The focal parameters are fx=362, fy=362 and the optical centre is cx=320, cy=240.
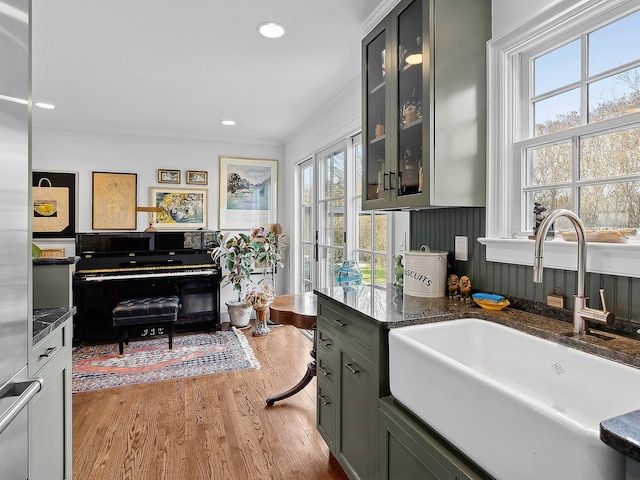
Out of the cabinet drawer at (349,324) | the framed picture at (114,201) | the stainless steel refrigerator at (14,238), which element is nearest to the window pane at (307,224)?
the framed picture at (114,201)

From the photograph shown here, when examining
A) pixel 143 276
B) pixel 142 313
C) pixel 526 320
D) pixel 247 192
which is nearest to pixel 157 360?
pixel 142 313

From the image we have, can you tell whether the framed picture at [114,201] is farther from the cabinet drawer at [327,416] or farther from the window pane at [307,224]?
the cabinet drawer at [327,416]

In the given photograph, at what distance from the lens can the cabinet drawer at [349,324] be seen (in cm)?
150

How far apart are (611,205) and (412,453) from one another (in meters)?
1.14

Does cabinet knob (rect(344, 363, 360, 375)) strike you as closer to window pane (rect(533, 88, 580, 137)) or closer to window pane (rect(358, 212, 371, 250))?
window pane (rect(533, 88, 580, 137))

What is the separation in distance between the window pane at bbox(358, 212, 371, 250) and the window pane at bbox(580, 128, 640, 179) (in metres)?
1.74

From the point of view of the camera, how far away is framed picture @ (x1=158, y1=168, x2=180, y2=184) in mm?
4703

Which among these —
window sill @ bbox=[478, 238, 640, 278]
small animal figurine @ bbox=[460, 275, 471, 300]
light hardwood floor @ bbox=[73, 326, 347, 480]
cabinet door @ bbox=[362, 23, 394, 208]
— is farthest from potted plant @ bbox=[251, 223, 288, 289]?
window sill @ bbox=[478, 238, 640, 278]

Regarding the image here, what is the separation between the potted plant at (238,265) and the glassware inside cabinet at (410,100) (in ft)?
9.98

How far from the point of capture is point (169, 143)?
15.7ft

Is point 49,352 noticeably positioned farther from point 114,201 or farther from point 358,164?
point 114,201

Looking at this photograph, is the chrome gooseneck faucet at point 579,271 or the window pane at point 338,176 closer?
the chrome gooseneck faucet at point 579,271

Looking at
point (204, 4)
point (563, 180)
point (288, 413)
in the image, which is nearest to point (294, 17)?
point (204, 4)

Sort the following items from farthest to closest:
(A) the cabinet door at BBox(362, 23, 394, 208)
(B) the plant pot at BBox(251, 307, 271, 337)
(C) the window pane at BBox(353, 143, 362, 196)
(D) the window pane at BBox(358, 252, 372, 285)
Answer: (B) the plant pot at BBox(251, 307, 271, 337) → (C) the window pane at BBox(353, 143, 362, 196) → (D) the window pane at BBox(358, 252, 372, 285) → (A) the cabinet door at BBox(362, 23, 394, 208)
